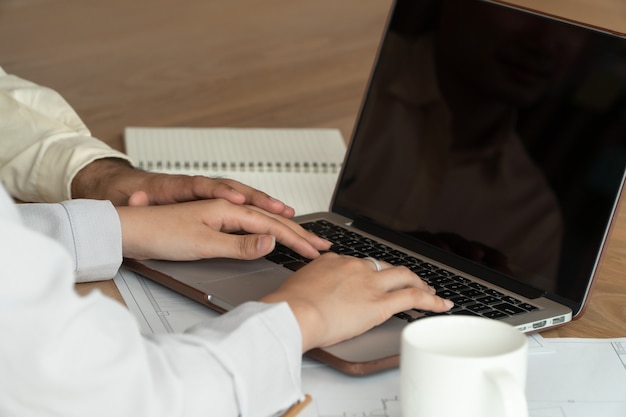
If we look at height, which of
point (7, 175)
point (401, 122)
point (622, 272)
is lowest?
point (7, 175)

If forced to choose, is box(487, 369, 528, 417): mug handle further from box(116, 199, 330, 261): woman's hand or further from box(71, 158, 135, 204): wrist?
box(71, 158, 135, 204): wrist

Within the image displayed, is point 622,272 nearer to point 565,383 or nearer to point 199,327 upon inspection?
point 565,383

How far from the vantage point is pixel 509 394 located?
0.64 m

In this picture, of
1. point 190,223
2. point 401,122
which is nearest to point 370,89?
point 401,122

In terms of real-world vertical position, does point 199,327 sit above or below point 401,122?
below

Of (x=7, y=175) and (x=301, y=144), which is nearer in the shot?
(x=7, y=175)

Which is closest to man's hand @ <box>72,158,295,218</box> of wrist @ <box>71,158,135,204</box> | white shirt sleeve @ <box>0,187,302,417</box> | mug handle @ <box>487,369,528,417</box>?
wrist @ <box>71,158,135,204</box>

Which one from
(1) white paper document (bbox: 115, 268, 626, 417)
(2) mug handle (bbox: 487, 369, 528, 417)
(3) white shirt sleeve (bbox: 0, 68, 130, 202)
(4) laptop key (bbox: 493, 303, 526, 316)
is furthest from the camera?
(3) white shirt sleeve (bbox: 0, 68, 130, 202)

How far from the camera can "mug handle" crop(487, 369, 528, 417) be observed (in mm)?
633

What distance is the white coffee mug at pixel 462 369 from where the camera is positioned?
65 cm

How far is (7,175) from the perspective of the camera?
128cm

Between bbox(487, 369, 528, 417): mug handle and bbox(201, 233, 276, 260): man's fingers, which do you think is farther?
bbox(201, 233, 276, 260): man's fingers

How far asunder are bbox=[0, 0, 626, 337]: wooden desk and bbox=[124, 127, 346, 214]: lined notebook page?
5 centimetres

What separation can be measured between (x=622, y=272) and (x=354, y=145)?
1.17 feet
